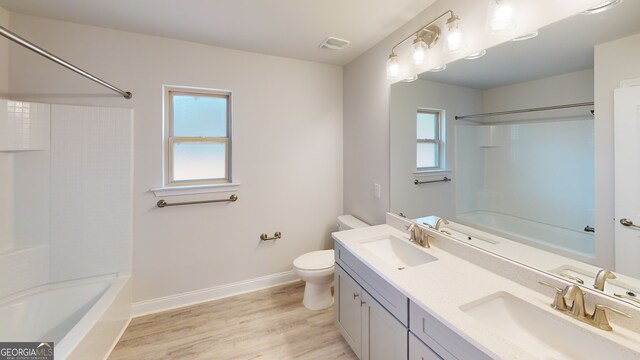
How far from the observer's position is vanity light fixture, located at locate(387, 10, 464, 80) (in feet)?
4.79

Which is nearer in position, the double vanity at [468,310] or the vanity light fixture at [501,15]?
the double vanity at [468,310]

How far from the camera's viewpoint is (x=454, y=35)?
1.46 m

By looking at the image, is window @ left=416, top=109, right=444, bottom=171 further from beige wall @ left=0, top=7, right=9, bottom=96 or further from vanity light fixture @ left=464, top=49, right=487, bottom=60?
beige wall @ left=0, top=7, right=9, bottom=96

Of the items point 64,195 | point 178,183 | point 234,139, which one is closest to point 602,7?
point 234,139

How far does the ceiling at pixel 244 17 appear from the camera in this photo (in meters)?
1.70

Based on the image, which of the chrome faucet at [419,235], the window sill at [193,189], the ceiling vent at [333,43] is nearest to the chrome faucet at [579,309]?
the chrome faucet at [419,235]

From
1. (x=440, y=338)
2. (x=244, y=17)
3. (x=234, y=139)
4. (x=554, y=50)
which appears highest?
(x=244, y=17)

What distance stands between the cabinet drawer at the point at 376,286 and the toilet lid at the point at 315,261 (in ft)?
1.25

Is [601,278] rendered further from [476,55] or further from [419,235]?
[476,55]

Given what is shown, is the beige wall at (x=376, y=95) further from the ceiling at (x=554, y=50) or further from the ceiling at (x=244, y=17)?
the ceiling at (x=244, y=17)

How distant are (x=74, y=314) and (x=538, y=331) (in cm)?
289

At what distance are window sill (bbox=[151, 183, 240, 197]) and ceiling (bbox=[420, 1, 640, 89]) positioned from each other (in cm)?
214

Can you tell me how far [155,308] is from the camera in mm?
2225

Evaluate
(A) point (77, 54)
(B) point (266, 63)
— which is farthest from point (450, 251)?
(A) point (77, 54)
